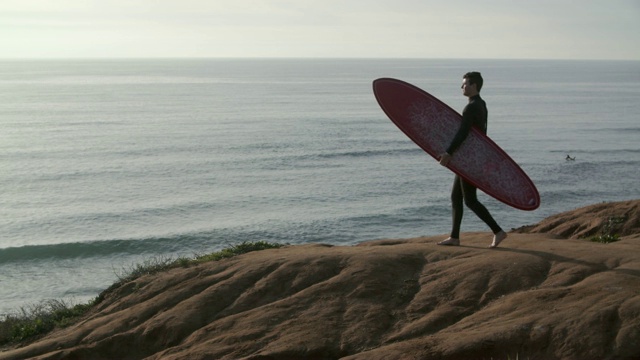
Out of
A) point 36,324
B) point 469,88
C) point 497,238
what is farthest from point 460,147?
point 36,324

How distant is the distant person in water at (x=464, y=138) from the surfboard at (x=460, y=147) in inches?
5.6

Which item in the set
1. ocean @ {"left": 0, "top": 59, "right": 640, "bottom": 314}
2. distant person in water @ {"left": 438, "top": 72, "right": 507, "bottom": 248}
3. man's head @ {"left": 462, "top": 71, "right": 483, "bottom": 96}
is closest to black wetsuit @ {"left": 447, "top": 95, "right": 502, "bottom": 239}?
distant person in water @ {"left": 438, "top": 72, "right": 507, "bottom": 248}

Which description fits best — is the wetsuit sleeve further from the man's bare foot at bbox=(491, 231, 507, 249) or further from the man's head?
the man's bare foot at bbox=(491, 231, 507, 249)

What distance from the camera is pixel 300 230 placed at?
1209 inches

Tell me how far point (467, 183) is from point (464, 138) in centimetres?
63

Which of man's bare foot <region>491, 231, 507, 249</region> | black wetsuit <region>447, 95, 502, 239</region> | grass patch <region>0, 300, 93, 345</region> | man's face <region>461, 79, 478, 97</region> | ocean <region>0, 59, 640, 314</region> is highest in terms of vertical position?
man's face <region>461, 79, 478, 97</region>

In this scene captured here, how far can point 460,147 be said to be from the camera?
1028cm

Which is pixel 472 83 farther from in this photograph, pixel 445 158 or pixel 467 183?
pixel 467 183

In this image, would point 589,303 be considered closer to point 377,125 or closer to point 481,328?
point 481,328

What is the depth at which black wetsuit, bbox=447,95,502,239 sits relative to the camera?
9.81 metres

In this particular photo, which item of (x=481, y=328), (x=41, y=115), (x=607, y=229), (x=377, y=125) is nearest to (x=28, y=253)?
(x=607, y=229)

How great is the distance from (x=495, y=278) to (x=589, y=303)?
1351mm

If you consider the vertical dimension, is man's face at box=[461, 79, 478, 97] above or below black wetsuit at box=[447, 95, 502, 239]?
above

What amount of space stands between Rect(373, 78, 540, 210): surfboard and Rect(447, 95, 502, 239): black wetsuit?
0.46ft
